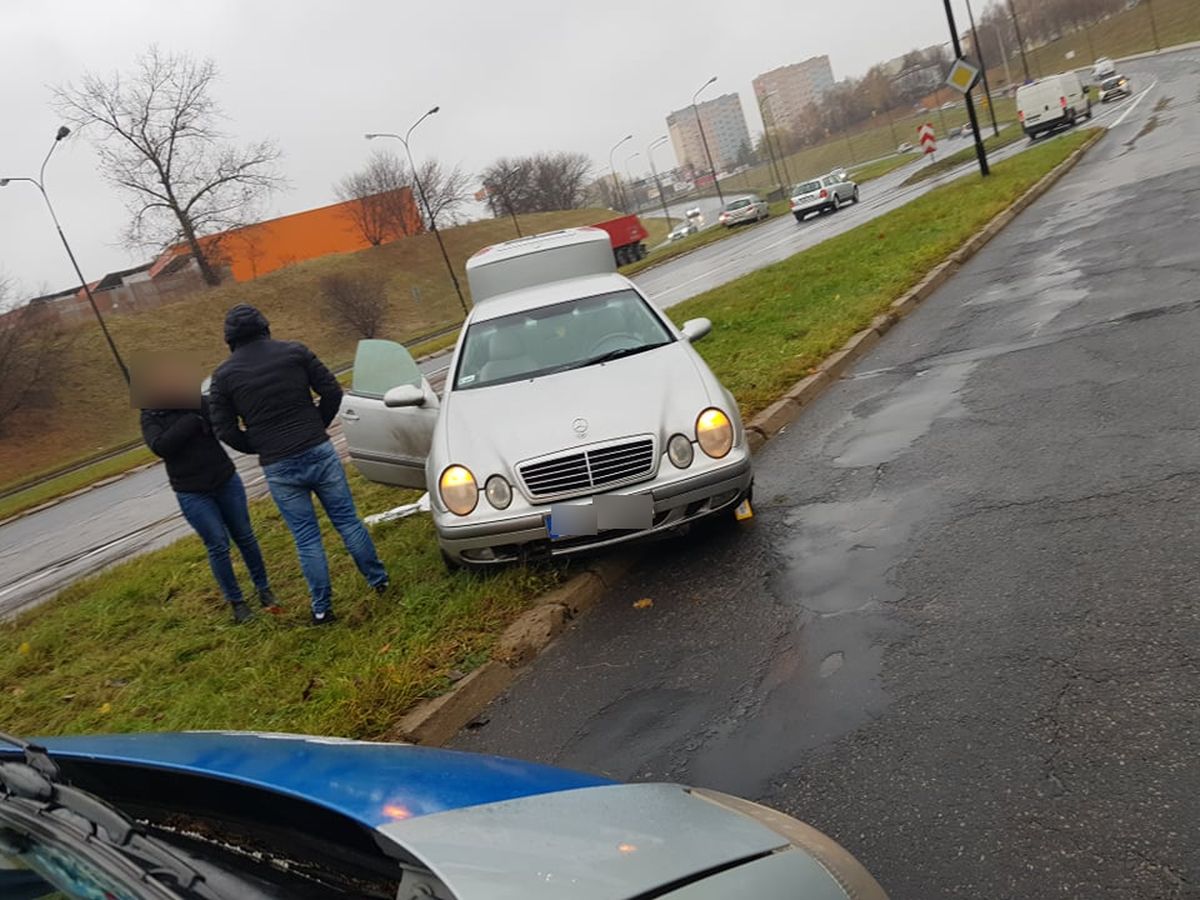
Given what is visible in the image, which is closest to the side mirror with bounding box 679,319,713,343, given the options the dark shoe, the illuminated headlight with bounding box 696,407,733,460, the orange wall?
the illuminated headlight with bounding box 696,407,733,460

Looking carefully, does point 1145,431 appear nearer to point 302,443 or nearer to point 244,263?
point 302,443

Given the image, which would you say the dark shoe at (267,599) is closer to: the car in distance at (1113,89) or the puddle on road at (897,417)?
the puddle on road at (897,417)

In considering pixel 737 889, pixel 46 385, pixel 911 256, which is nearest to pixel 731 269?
pixel 911 256

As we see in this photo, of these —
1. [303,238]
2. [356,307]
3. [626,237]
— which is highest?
[303,238]

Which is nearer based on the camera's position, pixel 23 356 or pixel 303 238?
pixel 23 356

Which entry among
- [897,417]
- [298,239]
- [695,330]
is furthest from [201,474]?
[298,239]

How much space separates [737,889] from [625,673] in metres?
2.59

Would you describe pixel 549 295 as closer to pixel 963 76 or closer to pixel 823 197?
pixel 963 76

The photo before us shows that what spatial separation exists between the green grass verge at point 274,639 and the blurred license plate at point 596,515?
45 centimetres

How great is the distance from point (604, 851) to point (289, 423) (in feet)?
13.4

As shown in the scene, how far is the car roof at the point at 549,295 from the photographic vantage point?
270 inches

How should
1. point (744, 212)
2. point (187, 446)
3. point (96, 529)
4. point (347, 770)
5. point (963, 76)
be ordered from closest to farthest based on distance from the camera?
1. point (347, 770)
2. point (187, 446)
3. point (96, 529)
4. point (963, 76)
5. point (744, 212)

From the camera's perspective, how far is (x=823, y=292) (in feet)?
44.1

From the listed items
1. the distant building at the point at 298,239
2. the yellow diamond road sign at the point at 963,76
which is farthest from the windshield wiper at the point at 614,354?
the distant building at the point at 298,239
